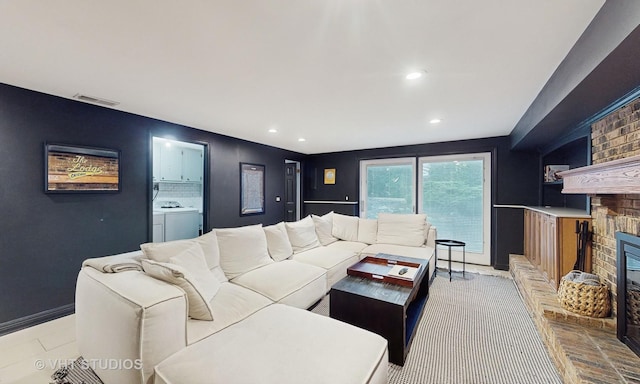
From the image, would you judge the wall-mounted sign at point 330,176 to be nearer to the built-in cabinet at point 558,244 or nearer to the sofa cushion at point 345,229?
the sofa cushion at point 345,229

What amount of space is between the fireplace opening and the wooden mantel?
0.36m

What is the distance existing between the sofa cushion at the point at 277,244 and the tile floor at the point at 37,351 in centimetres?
180

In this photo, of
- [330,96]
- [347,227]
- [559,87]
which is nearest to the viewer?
[559,87]

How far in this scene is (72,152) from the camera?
2.70m

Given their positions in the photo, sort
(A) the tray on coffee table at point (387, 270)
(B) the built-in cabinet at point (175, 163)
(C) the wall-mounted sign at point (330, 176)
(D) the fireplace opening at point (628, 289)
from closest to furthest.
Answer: (D) the fireplace opening at point (628, 289) → (A) the tray on coffee table at point (387, 270) → (B) the built-in cabinet at point (175, 163) → (C) the wall-mounted sign at point (330, 176)

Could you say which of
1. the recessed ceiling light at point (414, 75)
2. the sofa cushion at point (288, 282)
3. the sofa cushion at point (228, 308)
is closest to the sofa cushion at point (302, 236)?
the sofa cushion at point (288, 282)

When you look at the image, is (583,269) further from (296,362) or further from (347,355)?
(296,362)

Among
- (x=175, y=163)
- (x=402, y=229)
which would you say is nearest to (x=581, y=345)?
(x=402, y=229)

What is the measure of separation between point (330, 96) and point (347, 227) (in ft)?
7.94

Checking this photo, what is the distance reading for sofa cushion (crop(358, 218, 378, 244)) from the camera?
4.18m

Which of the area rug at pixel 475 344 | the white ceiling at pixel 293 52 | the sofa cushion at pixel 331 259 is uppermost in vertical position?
the white ceiling at pixel 293 52

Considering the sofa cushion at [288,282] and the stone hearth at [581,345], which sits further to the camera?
the sofa cushion at [288,282]

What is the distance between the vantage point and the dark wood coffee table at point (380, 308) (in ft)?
6.21

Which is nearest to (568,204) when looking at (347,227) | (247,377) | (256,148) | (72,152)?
(347,227)
